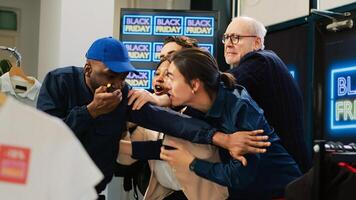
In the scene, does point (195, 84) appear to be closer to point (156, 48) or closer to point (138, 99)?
point (138, 99)

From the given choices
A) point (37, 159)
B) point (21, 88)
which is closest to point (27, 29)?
point (21, 88)

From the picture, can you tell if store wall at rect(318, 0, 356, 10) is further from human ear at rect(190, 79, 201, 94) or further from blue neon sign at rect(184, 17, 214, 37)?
human ear at rect(190, 79, 201, 94)

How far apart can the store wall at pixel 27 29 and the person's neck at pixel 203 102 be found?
560 centimetres

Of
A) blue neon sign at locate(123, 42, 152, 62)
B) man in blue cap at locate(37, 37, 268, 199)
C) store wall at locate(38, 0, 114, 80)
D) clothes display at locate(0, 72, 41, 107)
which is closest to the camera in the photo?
man in blue cap at locate(37, 37, 268, 199)

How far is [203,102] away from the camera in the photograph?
7.05ft

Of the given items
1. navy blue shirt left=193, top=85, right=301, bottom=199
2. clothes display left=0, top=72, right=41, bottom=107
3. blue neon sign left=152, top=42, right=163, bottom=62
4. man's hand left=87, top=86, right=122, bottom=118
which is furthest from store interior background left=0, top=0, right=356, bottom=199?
navy blue shirt left=193, top=85, right=301, bottom=199

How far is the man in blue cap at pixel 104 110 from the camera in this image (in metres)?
2.10

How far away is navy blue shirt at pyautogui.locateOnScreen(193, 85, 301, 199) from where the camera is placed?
6.60 ft

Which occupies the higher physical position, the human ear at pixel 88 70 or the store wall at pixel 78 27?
the store wall at pixel 78 27

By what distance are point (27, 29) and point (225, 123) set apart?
19.6 feet

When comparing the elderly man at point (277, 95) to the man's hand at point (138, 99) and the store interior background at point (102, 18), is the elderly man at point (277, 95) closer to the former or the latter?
the man's hand at point (138, 99)

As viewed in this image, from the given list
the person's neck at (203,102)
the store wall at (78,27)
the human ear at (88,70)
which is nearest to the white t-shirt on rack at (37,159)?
the person's neck at (203,102)

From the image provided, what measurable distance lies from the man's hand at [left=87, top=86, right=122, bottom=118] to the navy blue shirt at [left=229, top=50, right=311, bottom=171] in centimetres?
58

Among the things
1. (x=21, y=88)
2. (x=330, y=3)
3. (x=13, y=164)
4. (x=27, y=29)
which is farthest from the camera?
(x=27, y=29)
